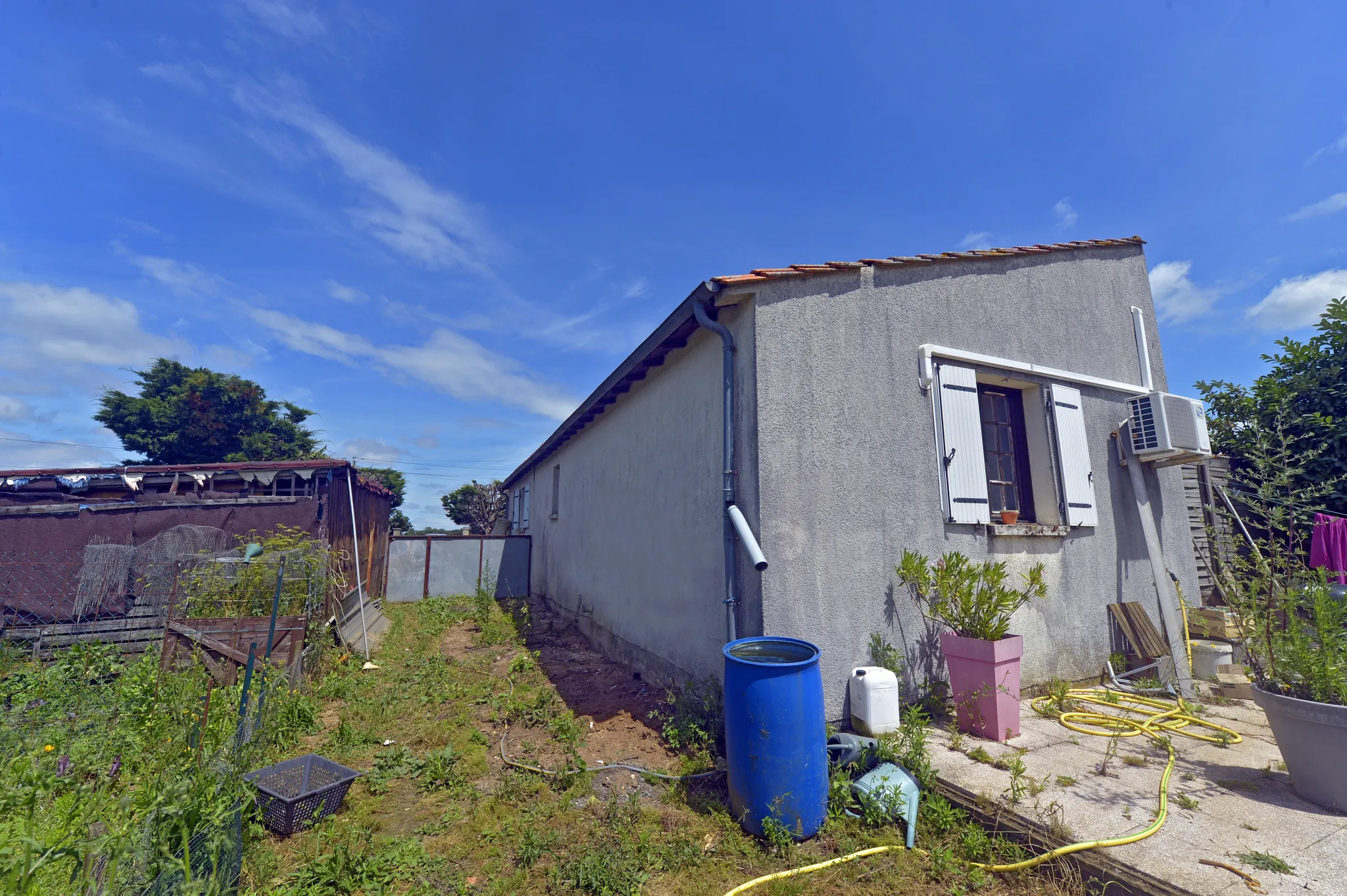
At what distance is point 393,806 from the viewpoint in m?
3.54

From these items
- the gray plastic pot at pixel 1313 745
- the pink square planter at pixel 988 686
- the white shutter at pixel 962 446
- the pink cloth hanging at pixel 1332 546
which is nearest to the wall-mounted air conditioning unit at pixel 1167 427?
the pink cloth hanging at pixel 1332 546

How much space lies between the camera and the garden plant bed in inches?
92.2

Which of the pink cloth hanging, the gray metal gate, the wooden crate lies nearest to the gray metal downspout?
the wooden crate

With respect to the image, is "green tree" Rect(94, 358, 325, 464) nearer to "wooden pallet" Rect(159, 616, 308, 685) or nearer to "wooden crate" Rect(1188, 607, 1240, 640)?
"wooden pallet" Rect(159, 616, 308, 685)

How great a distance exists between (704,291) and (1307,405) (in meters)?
9.09

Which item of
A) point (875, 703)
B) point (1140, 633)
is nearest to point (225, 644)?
point (875, 703)

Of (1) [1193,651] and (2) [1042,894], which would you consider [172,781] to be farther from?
(1) [1193,651]

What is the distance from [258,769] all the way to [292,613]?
2682mm

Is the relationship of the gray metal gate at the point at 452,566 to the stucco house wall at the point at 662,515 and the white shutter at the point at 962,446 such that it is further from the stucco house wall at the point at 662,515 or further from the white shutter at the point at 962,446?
the white shutter at the point at 962,446

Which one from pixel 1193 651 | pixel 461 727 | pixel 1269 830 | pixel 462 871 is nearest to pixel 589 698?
pixel 461 727

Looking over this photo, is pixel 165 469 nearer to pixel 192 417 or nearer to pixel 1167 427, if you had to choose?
pixel 1167 427

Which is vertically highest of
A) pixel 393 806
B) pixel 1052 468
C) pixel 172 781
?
pixel 1052 468

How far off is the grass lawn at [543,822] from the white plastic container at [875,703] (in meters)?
0.69

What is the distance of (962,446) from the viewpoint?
4.80 meters
